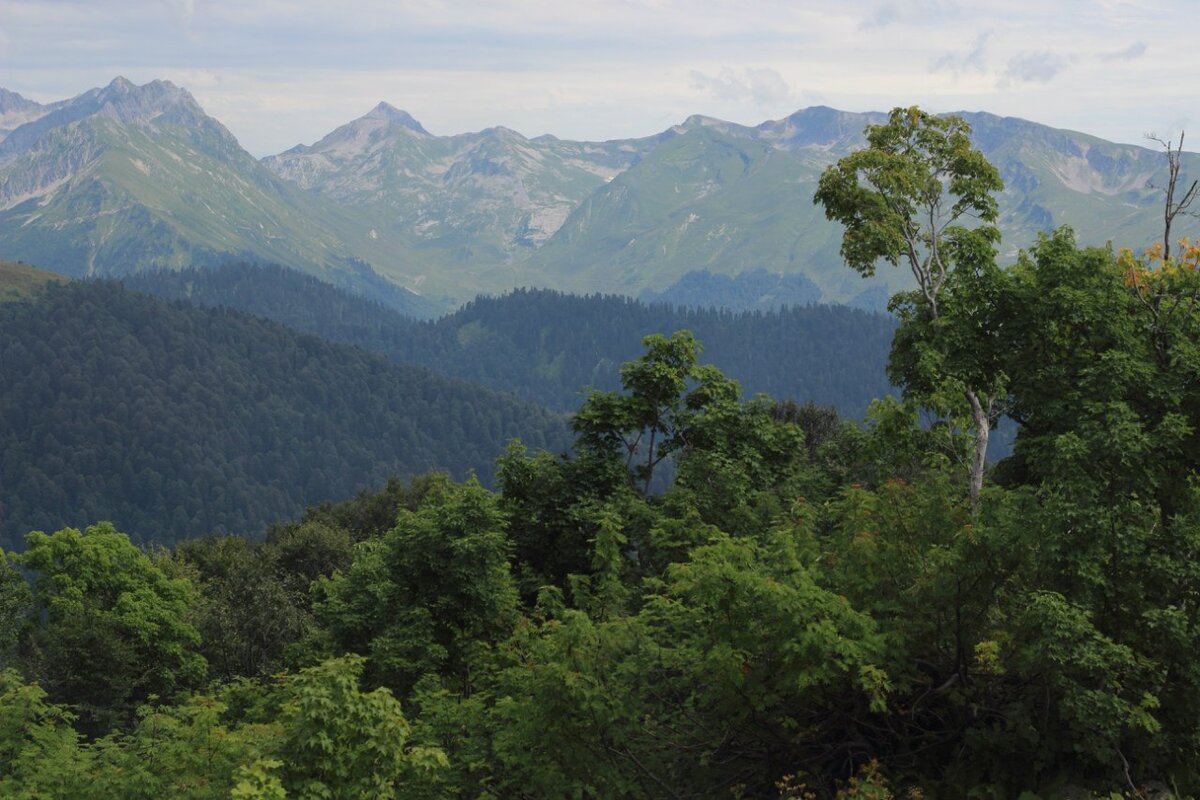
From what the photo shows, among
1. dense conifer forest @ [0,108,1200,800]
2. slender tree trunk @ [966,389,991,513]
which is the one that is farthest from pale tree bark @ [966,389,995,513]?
dense conifer forest @ [0,108,1200,800]

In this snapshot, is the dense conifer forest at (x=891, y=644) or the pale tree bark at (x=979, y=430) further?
the pale tree bark at (x=979, y=430)

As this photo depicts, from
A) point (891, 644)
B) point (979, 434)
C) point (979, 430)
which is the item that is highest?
point (979, 430)

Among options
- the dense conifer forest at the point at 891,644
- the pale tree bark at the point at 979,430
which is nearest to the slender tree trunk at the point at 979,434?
the pale tree bark at the point at 979,430

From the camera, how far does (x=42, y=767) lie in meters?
24.8

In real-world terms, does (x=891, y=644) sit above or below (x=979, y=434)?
below

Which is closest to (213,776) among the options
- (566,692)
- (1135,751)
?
(566,692)

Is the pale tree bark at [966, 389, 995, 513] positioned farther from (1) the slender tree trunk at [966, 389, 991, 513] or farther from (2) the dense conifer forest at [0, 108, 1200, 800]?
(2) the dense conifer forest at [0, 108, 1200, 800]

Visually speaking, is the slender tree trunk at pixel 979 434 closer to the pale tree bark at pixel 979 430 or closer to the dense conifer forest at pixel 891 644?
the pale tree bark at pixel 979 430

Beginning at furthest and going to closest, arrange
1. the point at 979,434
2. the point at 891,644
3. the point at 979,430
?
the point at 979,430 < the point at 979,434 < the point at 891,644

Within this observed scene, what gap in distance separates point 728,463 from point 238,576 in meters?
57.1

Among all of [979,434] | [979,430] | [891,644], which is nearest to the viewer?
[891,644]

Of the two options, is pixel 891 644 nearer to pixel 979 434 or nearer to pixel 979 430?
pixel 979 434

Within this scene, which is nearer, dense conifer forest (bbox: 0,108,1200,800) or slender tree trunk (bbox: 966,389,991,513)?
dense conifer forest (bbox: 0,108,1200,800)

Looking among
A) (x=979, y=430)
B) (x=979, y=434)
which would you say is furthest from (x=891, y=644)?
(x=979, y=430)
